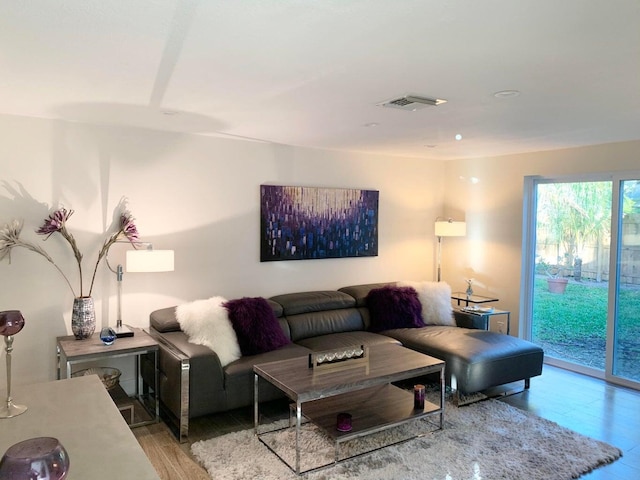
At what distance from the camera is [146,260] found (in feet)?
12.6

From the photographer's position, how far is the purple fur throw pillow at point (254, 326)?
402 centimetres

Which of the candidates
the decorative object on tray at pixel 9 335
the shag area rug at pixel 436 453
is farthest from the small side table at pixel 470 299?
the decorative object on tray at pixel 9 335

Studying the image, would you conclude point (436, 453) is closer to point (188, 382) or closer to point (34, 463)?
point (188, 382)

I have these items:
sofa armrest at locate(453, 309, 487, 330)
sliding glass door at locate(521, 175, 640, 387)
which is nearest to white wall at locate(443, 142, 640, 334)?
sliding glass door at locate(521, 175, 640, 387)

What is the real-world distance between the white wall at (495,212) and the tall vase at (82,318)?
4333 mm

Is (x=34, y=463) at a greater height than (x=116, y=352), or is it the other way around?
(x=34, y=463)

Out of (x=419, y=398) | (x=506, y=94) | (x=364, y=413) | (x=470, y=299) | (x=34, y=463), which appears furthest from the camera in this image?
(x=470, y=299)

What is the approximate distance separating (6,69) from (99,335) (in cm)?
214

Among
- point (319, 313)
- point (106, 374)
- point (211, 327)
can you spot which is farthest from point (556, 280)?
point (106, 374)

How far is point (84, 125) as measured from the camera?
13.1 ft

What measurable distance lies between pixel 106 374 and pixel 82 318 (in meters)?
0.51

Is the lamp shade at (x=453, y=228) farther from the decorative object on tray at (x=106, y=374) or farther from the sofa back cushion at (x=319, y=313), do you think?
the decorative object on tray at (x=106, y=374)

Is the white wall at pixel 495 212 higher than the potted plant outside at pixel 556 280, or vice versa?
the white wall at pixel 495 212

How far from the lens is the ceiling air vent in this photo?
10.1 feet
